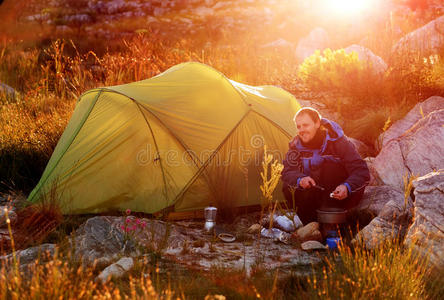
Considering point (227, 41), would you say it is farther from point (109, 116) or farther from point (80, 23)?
point (109, 116)

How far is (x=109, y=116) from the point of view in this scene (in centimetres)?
575

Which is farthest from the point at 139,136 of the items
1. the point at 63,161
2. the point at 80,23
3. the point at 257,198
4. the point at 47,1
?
the point at 47,1

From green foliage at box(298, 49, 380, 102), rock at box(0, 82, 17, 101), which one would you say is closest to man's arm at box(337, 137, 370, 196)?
green foliage at box(298, 49, 380, 102)

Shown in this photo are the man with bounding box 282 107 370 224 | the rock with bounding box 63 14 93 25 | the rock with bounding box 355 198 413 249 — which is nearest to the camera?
the rock with bounding box 355 198 413 249

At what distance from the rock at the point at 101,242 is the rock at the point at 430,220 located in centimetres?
226

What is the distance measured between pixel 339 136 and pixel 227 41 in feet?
52.8

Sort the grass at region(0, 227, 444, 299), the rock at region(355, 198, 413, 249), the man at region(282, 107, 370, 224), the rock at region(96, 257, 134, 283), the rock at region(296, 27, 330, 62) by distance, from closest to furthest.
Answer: the grass at region(0, 227, 444, 299), the rock at region(96, 257, 134, 283), the rock at region(355, 198, 413, 249), the man at region(282, 107, 370, 224), the rock at region(296, 27, 330, 62)

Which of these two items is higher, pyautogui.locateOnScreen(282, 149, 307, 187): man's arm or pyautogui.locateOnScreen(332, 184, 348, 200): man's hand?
pyautogui.locateOnScreen(282, 149, 307, 187): man's arm

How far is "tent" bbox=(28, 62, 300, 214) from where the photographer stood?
5543 mm

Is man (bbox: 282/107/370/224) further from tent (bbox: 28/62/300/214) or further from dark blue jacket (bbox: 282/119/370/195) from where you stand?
tent (bbox: 28/62/300/214)

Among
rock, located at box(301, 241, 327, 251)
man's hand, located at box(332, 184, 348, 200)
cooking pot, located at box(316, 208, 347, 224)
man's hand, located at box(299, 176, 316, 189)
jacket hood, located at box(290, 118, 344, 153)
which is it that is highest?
jacket hood, located at box(290, 118, 344, 153)

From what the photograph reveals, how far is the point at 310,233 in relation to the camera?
471 cm

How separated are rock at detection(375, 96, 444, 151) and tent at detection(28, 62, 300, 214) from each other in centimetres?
176

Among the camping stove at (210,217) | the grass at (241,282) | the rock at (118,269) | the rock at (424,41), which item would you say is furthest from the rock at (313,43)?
the rock at (118,269)
